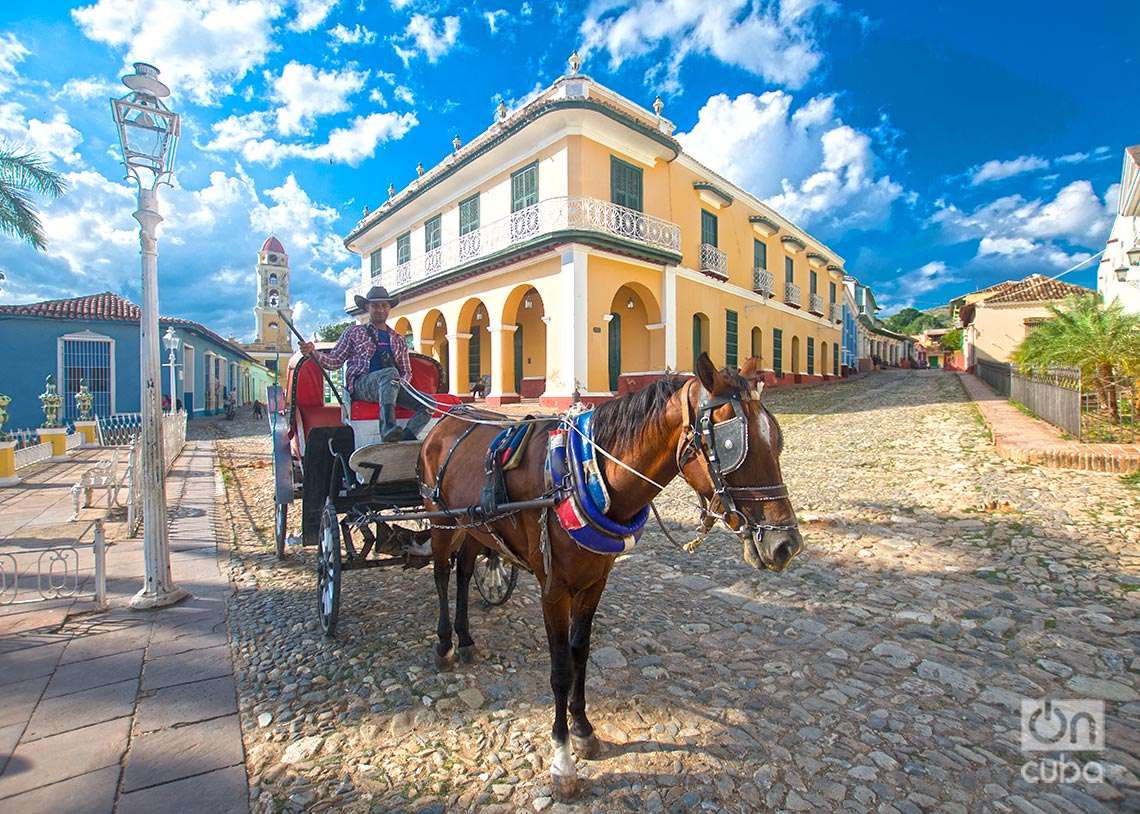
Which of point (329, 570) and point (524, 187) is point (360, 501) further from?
point (524, 187)

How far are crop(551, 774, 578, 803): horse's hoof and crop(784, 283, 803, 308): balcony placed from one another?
2441 centimetres

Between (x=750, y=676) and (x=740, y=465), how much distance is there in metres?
1.72

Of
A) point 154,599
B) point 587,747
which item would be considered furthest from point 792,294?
point 154,599

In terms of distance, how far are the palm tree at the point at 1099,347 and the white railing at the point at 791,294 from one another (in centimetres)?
1435

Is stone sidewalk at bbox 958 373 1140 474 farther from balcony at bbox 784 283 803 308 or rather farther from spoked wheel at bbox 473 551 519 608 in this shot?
balcony at bbox 784 283 803 308

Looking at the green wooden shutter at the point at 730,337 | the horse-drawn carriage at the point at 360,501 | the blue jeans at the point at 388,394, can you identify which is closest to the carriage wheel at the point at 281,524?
the horse-drawn carriage at the point at 360,501

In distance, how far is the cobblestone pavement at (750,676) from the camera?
217cm

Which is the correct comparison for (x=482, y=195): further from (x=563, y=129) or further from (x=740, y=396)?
(x=740, y=396)

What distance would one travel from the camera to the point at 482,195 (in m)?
16.4

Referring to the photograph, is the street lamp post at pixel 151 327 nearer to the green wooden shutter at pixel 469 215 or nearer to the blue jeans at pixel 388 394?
the blue jeans at pixel 388 394

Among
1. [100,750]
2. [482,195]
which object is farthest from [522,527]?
[482,195]

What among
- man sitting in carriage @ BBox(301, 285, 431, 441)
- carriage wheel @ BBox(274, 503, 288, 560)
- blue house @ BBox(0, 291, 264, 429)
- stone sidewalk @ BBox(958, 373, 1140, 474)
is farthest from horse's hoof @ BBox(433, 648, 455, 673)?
blue house @ BBox(0, 291, 264, 429)

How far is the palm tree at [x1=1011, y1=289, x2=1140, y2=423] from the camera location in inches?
315

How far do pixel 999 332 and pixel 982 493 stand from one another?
961 inches
